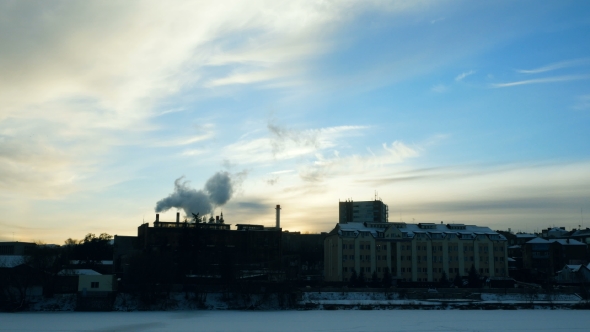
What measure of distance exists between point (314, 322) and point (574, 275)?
175 feet

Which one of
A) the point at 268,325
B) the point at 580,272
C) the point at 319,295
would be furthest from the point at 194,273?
the point at 580,272

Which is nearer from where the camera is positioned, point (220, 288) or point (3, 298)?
point (3, 298)

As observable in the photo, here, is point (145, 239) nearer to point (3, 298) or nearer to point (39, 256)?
point (39, 256)

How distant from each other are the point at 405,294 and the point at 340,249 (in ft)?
58.4

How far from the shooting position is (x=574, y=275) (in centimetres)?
8031

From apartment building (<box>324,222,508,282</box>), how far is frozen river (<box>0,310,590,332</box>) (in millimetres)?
30609

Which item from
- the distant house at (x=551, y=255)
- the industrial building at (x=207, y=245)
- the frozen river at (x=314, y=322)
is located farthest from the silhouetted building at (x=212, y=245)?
the distant house at (x=551, y=255)

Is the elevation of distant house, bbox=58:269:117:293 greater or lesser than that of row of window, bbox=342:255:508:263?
lesser

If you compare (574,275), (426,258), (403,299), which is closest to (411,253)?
(426,258)

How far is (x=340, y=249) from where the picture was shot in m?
82.2

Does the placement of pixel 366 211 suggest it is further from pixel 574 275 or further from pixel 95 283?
pixel 95 283

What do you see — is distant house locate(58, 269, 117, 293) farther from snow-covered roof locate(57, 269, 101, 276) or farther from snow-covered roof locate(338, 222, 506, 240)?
snow-covered roof locate(338, 222, 506, 240)

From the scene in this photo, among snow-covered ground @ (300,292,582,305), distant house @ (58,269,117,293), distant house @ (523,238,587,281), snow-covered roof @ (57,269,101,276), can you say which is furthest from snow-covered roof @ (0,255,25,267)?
distant house @ (523,238,587,281)

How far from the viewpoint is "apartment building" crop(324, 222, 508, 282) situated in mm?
82625
